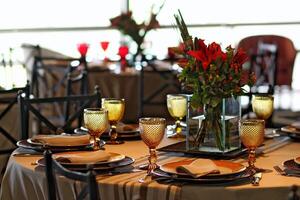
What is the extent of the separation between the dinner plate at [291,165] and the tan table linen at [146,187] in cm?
6

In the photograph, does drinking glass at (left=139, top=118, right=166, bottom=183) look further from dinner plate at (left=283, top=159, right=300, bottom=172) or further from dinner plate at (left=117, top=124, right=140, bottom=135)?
dinner plate at (left=117, top=124, right=140, bottom=135)

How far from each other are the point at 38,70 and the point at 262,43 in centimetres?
237

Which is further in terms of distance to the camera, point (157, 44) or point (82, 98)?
point (157, 44)

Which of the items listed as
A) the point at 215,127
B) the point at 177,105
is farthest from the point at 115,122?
the point at 215,127

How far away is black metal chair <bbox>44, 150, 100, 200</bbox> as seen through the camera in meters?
1.75

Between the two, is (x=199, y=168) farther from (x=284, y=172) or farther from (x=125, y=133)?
(x=125, y=133)

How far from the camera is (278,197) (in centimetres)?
203

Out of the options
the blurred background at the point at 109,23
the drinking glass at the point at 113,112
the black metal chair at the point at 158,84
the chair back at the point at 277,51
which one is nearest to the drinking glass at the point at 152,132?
the drinking glass at the point at 113,112

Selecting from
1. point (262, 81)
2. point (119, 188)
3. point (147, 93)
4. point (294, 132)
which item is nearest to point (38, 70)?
A: point (147, 93)

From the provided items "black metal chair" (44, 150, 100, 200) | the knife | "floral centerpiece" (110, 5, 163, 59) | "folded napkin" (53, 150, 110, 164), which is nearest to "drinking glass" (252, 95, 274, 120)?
the knife

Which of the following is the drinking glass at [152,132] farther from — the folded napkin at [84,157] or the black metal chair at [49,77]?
the black metal chair at [49,77]

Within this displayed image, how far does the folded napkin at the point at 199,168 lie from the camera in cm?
209

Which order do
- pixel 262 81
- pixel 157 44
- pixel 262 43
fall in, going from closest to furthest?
pixel 262 81
pixel 262 43
pixel 157 44

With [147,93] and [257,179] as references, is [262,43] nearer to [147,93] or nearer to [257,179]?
[147,93]
